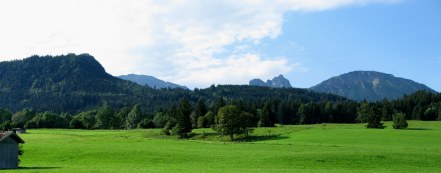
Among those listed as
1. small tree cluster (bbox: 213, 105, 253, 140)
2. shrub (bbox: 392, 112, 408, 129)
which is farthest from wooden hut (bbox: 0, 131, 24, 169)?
shrub (bbox: 392, 112, 408, 129)

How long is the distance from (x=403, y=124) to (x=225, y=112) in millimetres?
50457

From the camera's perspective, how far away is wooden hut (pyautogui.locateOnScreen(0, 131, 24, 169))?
168 ft

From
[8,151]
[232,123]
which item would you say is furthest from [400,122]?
[8,151]

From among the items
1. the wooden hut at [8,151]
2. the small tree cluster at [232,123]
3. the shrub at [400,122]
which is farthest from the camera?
the shrub at [400,122]

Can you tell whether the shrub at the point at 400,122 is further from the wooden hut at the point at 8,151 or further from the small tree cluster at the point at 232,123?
the wooden hut at the point at 8,151

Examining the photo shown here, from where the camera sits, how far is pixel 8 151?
5181 cm

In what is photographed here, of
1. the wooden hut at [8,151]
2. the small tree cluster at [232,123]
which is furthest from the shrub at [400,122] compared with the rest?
the wooden hut at [8,151]

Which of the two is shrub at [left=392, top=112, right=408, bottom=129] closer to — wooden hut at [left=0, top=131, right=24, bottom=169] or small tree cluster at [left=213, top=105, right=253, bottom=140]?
small tree cluster at [left=213, top=105, right=253, bottom=140]

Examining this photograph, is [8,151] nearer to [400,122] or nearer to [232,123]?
[232,123]

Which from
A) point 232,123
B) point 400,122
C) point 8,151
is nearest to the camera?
point 8,151

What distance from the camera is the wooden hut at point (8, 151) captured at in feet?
168

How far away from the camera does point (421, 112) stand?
18525 cm

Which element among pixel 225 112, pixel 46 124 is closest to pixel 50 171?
pixel 225 112

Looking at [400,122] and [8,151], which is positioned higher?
[400,122]
